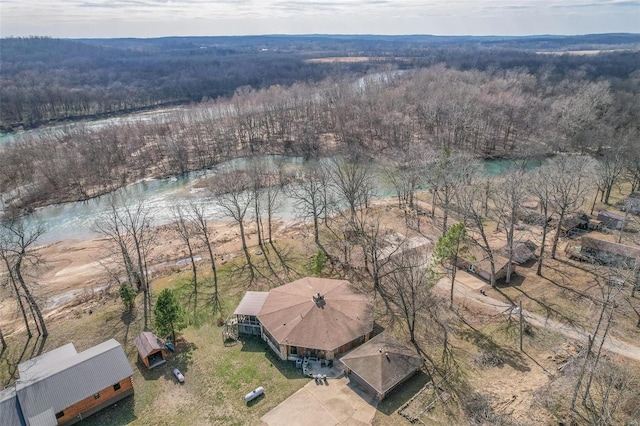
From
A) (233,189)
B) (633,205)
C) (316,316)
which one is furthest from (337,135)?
(316,316)

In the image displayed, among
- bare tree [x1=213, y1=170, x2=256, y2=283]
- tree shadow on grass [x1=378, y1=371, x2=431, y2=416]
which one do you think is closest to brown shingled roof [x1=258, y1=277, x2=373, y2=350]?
tree shadow on grass [x1=378, y1=371, x2=431, y2=416]

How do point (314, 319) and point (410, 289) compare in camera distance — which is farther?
point (410, 289)

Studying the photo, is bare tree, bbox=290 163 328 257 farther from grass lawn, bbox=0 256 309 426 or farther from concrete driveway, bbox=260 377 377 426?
concrete driveway, bbox=260 377 377 426

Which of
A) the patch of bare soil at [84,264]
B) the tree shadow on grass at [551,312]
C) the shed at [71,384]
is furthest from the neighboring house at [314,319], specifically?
the tree shadow on grass at [551,312]

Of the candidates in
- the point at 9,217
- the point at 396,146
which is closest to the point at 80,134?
the point at 9,217

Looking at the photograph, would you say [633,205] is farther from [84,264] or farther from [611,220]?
[84,264]

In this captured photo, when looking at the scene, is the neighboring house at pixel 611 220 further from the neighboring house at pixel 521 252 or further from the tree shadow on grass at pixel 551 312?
the tree shadow on grass at pixel 551 312
